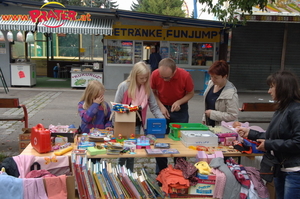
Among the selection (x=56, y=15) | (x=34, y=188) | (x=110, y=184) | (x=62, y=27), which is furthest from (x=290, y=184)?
(x=56, y=15)

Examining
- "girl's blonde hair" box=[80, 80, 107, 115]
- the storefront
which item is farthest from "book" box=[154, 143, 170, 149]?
the storefront

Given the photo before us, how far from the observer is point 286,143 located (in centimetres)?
258

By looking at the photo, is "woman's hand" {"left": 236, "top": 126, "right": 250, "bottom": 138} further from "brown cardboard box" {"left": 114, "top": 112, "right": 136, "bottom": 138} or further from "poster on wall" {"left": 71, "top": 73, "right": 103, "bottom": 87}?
"poster on wall" {"left": 71, "top": 73, "right": 103, "bottom": 87}

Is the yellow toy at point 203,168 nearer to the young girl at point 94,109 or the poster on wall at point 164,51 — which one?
the young girl at point 94,109

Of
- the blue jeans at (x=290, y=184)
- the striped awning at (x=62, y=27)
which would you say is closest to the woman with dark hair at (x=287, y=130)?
the blue jeans at (x=290, y=184)

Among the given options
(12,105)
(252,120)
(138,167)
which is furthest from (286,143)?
(12,105)

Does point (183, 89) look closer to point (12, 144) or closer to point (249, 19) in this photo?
point (12, 144)

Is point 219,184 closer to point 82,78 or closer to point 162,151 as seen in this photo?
point 162,151

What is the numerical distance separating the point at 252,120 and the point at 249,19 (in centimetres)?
698

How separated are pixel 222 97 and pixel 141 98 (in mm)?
1070

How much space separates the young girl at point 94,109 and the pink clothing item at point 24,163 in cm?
100

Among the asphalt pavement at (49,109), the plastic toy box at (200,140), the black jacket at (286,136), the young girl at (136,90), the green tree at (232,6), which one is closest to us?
the black jacket at (286,136)

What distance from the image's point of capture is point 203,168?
10.3 ft

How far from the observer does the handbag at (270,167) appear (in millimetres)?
2742
